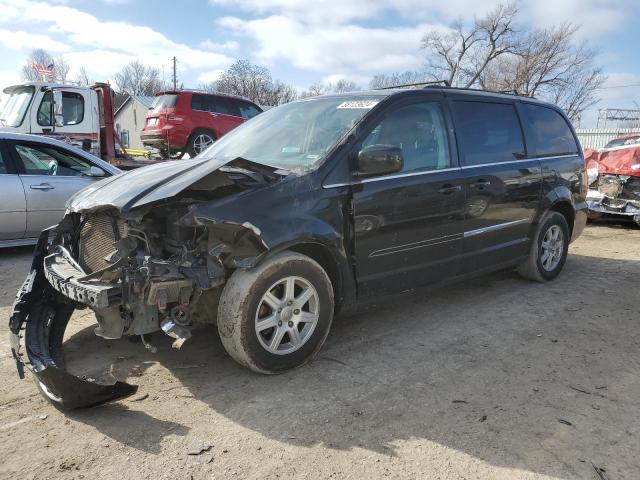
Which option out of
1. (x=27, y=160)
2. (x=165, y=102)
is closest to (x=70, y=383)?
(x=27, y=160)

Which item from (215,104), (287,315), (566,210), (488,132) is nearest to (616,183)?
(566,210)

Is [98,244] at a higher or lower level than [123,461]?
higher

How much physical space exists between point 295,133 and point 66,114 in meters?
8.98

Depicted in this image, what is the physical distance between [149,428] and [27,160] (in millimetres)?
5165

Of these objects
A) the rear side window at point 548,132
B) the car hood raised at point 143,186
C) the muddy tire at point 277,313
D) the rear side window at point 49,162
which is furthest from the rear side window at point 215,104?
the muddy tire at point 277,313

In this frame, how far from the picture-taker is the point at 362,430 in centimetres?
282

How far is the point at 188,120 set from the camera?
45.6 ft

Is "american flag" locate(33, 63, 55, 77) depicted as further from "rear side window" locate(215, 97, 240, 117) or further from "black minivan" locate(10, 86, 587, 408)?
"black minivan" locate(10, 86, 587, 408)

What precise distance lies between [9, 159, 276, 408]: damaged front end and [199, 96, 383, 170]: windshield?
0.58 metres

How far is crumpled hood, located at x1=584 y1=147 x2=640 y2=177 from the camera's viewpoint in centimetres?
945

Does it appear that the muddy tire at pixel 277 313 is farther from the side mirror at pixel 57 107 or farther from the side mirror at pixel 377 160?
the side mirror at pixel 57 107

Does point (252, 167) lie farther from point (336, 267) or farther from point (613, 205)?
point (613, 205)

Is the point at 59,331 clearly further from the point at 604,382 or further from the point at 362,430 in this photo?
the point at 604,382

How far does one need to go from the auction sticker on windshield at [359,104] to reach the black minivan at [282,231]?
2cm
